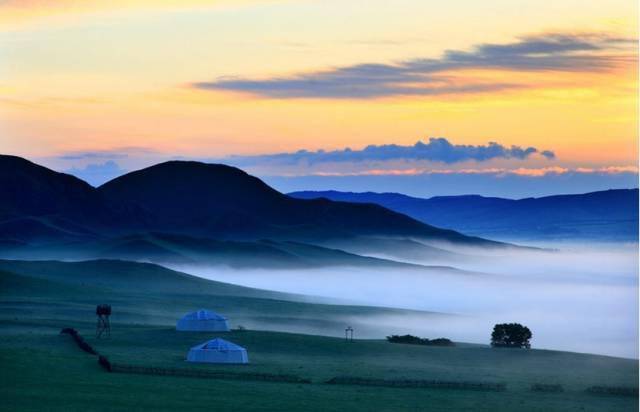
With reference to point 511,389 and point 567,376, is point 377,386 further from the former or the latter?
point 567,376

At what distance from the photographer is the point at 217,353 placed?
9419 cm

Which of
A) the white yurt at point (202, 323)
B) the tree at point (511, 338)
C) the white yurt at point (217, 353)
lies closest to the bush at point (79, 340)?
the white yurt at point (217, 353)

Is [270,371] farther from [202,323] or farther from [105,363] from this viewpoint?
[202,323]

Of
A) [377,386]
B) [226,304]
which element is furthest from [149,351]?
[226,304]

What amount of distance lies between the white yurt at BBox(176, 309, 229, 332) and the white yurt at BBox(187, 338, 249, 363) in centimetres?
2162

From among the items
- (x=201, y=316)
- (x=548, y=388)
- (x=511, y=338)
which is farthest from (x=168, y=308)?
(x=548, y=388)

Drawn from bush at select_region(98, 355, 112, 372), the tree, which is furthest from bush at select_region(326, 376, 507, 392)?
the tree

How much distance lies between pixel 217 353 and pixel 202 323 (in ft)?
78.7

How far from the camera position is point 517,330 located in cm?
11862

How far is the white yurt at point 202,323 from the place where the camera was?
384ft

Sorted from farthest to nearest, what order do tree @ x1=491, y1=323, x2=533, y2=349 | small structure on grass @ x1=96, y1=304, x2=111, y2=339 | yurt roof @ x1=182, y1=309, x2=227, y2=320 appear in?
yurt roof @ x1=182, y1=309, x2=227, y2=320
tree @ x1=491, y1=323, x2=533, y2=349
small structure on grass @ x1=96, y1=304, x2=111, y2=339

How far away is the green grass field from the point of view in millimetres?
74375

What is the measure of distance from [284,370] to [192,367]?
5.85 metres

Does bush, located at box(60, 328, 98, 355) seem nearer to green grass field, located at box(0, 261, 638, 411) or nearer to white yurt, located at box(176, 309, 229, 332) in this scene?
green grass field, located at box(0, 261, 638, 411)
